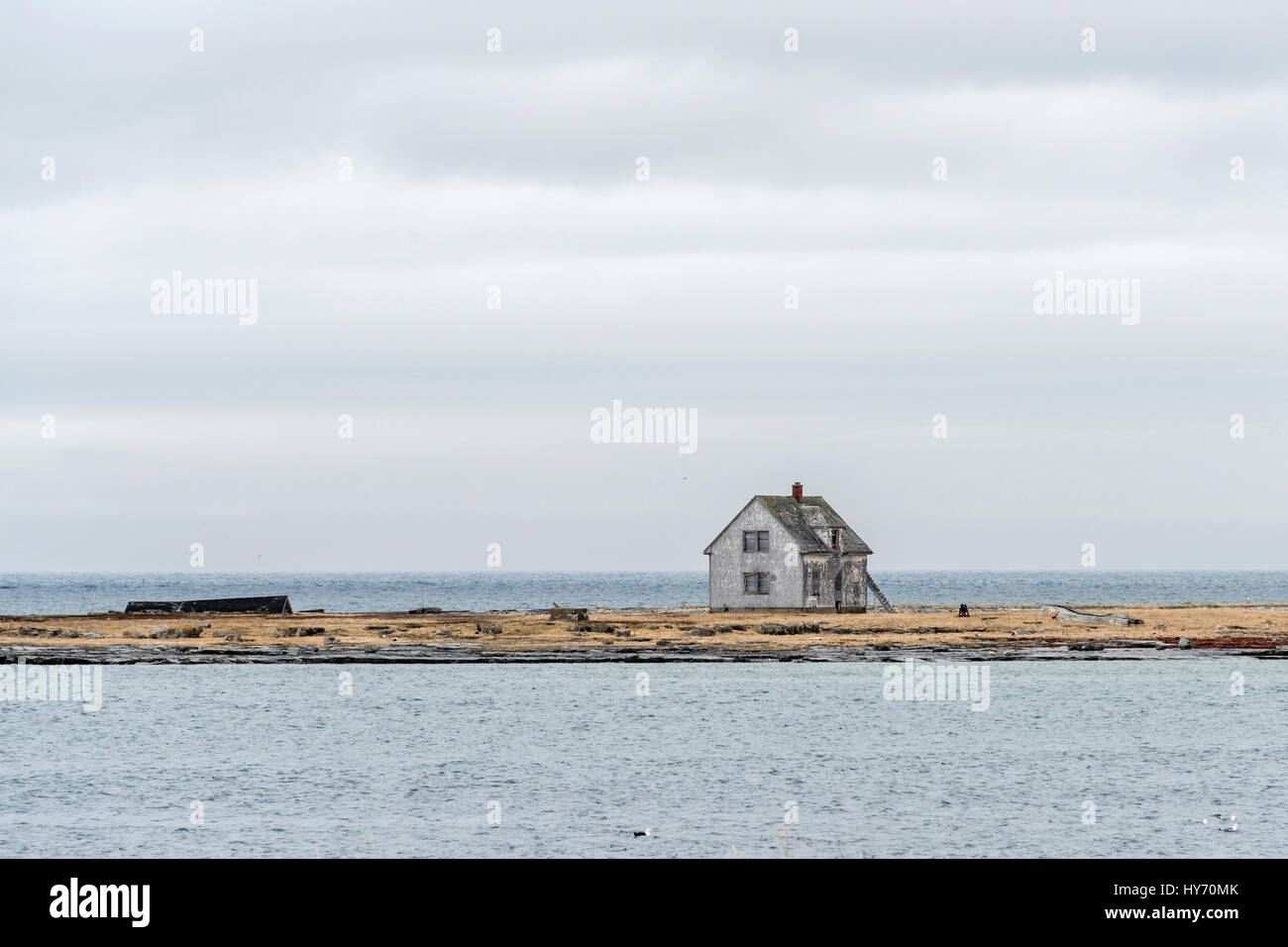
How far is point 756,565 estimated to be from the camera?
265ft

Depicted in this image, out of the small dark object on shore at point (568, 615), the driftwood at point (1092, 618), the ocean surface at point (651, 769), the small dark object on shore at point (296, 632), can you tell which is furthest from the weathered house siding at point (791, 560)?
the small dark object on shore at point (296, 632)

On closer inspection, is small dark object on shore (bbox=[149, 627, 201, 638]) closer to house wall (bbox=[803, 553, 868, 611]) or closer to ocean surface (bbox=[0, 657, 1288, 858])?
ocean surface (bbox=[0, 657, 1288, 858])

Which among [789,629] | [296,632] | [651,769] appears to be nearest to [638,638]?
[789,629]

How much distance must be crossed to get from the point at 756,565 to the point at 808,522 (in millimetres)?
4131

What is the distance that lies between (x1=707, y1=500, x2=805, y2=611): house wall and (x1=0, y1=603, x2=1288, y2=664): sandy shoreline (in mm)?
1109

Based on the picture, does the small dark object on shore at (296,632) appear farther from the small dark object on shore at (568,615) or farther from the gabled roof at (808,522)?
the gabled roof at (808,522)

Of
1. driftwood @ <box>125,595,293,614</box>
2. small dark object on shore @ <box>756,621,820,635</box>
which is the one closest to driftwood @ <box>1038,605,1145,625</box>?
small dark object on shore @ <box>756,621,820,635</box>

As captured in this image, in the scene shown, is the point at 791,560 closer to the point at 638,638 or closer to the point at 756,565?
the point at 756,565

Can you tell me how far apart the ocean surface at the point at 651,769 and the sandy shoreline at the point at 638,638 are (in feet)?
15.0

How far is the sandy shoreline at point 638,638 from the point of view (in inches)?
2491

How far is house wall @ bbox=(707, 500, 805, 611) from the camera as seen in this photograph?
79250 mm
